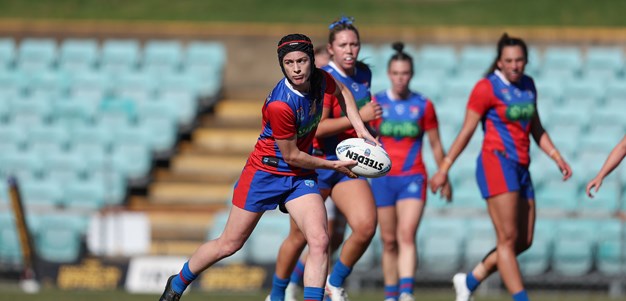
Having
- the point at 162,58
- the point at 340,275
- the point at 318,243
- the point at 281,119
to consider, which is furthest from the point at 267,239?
the point at 281,119

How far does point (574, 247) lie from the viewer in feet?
44.7

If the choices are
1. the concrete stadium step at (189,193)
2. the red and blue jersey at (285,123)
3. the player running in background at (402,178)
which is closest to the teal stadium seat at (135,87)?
the concrete stadium step at (189,193)

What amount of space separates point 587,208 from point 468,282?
5816 millimetres

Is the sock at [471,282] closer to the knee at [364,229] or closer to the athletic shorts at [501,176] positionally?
the athletic shorts at [501,176]

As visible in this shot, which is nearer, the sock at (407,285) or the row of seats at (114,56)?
the sock at (407,285)

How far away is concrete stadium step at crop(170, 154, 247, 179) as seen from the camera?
54.9 ft

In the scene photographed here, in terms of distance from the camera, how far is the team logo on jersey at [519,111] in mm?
8930

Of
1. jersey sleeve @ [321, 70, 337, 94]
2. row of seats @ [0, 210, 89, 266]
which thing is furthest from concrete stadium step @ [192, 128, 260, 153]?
jersey sleeve @ [321, 70, 337, 94]

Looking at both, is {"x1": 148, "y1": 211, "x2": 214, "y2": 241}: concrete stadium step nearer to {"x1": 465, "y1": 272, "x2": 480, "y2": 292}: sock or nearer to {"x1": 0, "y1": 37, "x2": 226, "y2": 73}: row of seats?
{"x1": 0, "y1": 37, "x2": 226, "y2": 73}: row of seats

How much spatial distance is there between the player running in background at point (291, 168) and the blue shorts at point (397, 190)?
1964 mm

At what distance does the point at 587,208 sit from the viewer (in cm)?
1463

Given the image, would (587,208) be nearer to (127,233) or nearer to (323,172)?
(127,233)

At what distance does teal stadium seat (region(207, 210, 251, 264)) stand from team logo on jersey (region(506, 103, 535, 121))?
17.7 ft

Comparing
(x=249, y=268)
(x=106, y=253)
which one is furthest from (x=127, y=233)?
(x=249, y=268)
